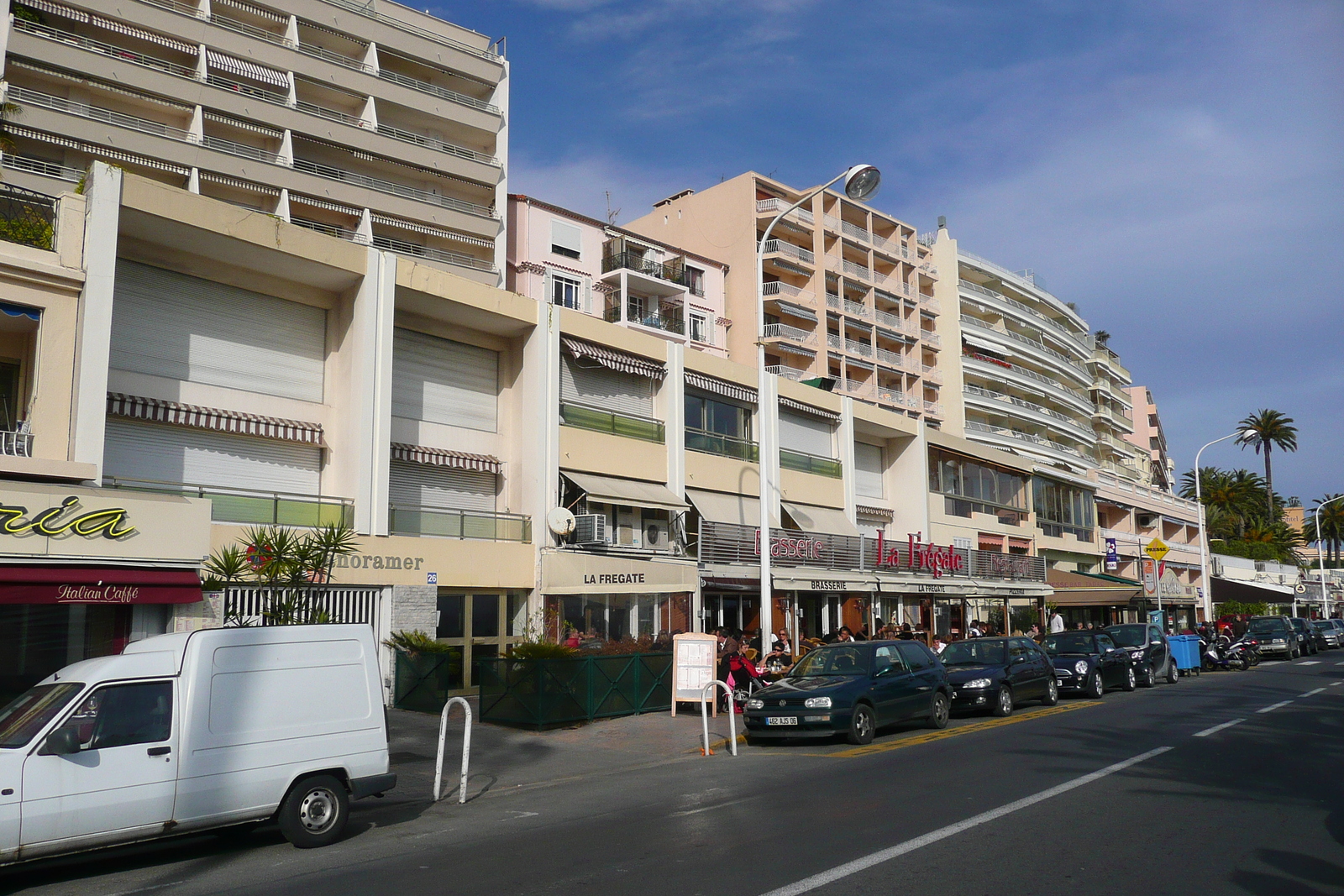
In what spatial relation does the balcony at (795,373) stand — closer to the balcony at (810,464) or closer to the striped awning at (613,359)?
the balcony at (810,464)

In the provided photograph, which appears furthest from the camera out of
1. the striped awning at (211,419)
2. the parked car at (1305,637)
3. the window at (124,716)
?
the parked car at (1305,637)

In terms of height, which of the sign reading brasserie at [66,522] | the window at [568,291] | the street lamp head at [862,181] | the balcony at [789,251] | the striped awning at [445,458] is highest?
the balcony at [789,251]

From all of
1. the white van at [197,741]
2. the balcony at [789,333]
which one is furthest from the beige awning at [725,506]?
the balcony at [789,333]

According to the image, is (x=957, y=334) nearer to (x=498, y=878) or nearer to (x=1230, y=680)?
(x=1230, y=680)

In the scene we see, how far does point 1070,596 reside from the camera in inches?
1729

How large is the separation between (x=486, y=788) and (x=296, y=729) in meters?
3.87

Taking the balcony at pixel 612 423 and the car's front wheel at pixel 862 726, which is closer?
the car's front wheel at pixel 862 726

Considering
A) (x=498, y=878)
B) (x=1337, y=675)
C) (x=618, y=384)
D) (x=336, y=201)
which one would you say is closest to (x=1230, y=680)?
(x=1337, y=675)

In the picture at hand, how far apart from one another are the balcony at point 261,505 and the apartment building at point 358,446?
53 millimetres

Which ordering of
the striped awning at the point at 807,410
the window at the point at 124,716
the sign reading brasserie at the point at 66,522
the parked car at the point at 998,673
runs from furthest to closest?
the striped awning at the point at 807,410 → the parked car at the point at 998,673 → the sign reading brasserie at the point at 66,522 → the window at the point at 124,716

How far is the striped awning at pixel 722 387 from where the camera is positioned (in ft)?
97.3

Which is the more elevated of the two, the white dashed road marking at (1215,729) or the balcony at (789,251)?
the balcony at (789,251)

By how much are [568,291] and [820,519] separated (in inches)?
843

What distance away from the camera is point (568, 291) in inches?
1972
